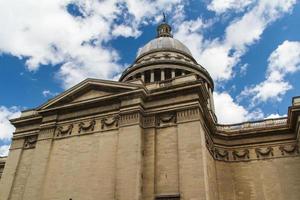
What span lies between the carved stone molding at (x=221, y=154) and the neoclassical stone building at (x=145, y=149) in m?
0.09

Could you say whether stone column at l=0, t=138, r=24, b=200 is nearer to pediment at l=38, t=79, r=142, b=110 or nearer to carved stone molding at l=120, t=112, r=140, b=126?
pediment at l=38, t=79, r=142, b=110

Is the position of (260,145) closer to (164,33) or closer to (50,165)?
(50,165)

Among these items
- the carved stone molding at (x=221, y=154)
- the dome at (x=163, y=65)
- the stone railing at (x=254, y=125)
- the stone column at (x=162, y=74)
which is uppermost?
the dome at (x=163, y=65)

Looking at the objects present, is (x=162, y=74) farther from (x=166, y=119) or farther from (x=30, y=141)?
(x=30, y=141)

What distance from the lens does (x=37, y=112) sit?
25906 millimetres

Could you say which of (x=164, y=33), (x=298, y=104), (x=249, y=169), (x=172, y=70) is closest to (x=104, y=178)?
(x=249, y=169)

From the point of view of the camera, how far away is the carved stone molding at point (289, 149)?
25.9 metres

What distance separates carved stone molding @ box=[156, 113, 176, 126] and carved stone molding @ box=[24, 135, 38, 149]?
35.1ft

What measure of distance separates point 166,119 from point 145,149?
2499 mm

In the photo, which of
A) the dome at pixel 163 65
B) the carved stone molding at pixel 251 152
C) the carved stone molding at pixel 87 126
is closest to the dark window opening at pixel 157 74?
the dome at pixel 163 65

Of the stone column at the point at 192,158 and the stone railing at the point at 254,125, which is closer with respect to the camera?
the stone column at the point at 192,158

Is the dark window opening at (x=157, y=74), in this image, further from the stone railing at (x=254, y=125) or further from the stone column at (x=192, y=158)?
the stone column at (x=192, y=158)

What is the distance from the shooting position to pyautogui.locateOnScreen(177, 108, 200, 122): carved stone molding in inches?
809

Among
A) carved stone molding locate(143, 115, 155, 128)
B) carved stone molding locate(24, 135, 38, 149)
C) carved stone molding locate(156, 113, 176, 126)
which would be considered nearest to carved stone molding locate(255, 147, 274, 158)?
carved stone molding locate(156, 113, 176, 126)
